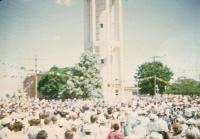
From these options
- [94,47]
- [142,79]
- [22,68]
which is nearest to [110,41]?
[94,47]

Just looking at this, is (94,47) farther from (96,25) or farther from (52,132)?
(52,132)

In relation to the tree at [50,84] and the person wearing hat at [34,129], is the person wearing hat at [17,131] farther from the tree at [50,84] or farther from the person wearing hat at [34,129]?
the tree at [50,84]

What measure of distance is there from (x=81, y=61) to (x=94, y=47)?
177 inches

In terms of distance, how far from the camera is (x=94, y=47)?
45.0 metres

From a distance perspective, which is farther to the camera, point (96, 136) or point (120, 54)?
point (120, 54)

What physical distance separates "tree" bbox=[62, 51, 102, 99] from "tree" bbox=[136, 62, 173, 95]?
16.5m

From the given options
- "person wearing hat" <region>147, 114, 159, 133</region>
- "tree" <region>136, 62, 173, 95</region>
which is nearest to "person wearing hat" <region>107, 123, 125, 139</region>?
"person wearing hat" <region>147, 114, 159, 133</region>

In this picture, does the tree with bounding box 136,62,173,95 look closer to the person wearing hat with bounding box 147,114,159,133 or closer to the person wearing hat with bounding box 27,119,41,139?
the person wearing hat with bounding box 147,114,159,133

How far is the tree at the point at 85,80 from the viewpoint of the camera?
39.1 m

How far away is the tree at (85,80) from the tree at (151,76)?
16473 millimetres

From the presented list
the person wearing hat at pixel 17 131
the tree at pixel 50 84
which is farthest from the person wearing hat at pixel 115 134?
the tree at pixel 50 84

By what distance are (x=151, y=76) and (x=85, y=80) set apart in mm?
23925

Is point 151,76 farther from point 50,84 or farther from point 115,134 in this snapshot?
point 115,134

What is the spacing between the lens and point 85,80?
130 ft
